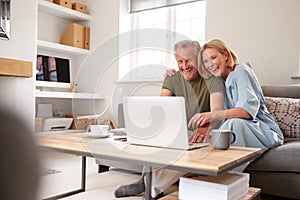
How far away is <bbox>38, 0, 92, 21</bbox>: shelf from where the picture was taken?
10.7 ft

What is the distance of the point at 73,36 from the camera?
360 centimetres

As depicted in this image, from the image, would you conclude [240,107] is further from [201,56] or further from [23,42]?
[23,42]

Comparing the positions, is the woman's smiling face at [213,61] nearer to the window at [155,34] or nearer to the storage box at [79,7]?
the window at [155,34]

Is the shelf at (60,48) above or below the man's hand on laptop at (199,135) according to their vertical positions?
above

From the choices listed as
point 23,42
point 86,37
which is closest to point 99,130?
point 23,42

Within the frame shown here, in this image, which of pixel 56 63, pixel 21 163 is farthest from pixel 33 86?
pixel 21 163

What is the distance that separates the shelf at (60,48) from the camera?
324 cm

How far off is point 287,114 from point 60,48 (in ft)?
8.46

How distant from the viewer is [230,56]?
6.03ft

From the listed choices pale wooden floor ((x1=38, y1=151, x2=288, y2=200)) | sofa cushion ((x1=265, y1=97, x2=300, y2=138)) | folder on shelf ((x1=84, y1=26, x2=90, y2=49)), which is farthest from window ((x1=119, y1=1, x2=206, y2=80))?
sofa cushion ((x1=265, y1=97, x2=300, y2=138))

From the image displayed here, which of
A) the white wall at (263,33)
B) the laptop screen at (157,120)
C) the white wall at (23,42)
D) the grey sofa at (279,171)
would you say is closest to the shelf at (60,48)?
the white wall at (23,42)

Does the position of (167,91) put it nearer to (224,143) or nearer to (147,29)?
(224,143)

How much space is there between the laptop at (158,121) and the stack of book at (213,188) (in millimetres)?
151

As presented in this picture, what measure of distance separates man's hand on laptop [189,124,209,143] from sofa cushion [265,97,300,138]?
28.0 inches
